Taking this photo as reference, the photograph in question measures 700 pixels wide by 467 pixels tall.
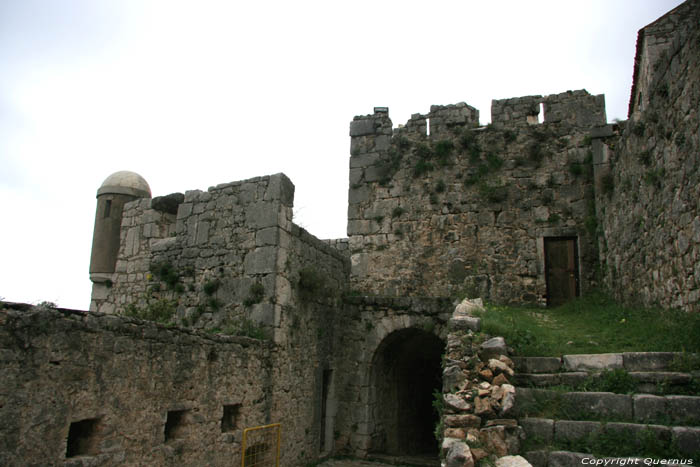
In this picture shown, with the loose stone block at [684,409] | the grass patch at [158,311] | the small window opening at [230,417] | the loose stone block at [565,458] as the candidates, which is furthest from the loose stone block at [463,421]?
the grass patch at [158,311]

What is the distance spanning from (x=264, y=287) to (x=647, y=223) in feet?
21.4

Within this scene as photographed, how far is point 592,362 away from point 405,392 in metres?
8.65

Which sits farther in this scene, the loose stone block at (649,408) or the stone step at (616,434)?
the loose stone block at (649,408)

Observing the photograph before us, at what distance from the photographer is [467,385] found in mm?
5777

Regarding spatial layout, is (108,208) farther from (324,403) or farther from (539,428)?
(539,428)

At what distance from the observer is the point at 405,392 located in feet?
46.5

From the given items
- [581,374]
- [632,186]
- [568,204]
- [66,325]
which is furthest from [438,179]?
[66,325]

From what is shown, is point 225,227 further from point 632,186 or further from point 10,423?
point 632,186

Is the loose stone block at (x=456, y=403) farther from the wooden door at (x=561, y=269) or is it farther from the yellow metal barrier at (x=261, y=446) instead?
the wooden door at (x=561, y=269)

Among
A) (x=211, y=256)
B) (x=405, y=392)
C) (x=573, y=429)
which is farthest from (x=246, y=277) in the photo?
(x=405, y=392)

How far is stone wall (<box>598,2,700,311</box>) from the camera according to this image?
6852 millimetres

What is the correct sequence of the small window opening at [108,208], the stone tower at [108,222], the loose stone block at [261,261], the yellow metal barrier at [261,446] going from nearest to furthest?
the yellow metal barrier at [261,446]
the loose stone block at [261,261]
the stone tower at [108,222]
the small window opening at [108,208]

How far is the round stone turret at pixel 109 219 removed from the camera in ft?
36.5

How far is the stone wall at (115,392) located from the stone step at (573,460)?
14.1ft
